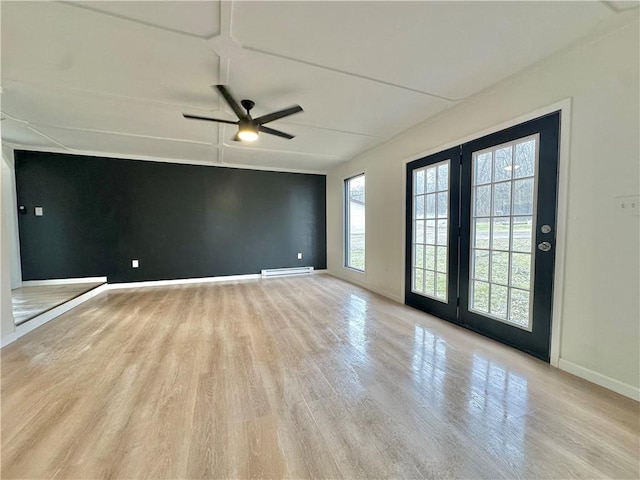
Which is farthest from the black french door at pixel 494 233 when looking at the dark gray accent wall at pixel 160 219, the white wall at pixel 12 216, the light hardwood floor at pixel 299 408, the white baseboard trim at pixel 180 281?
the white wall at pixel 12 216

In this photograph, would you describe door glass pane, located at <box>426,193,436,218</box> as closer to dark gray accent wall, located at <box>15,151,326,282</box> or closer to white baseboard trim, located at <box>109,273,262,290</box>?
dark gray accent wall, located at <box>15,151,326,282</box>

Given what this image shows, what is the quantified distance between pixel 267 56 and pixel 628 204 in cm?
269

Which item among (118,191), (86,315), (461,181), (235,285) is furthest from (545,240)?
(118,191)

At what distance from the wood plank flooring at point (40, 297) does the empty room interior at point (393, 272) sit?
0.06 metres

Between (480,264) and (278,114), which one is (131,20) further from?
(480,264)

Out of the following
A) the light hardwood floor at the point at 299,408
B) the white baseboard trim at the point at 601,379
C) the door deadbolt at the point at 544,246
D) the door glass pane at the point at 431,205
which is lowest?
the light hardwood floor at the point at 299,408

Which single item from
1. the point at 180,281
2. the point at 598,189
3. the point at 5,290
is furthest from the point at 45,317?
the point at 598,189

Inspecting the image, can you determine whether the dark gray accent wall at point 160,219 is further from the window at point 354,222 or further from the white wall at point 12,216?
the window at point 354,222

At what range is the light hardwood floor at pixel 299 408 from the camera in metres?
1.20

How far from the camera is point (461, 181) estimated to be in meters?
2.84

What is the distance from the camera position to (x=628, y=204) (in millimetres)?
1678

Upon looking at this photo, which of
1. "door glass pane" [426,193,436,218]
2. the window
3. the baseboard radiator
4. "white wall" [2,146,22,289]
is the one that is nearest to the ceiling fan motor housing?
"door glass pane" [426,193,436,218]

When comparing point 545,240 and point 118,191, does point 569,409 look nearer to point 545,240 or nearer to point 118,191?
point 545,240

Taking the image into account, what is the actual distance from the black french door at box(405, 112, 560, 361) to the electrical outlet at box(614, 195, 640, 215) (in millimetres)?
359
